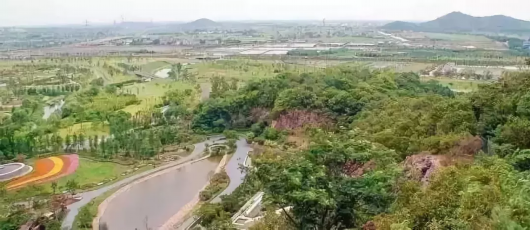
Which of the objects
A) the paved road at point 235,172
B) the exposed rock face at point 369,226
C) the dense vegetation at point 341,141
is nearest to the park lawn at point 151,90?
the dense vegetation at point 341,141

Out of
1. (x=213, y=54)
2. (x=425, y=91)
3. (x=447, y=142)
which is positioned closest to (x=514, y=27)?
(x=213, y=54)

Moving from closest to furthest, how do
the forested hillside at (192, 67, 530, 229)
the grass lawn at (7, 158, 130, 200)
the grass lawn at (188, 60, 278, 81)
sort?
the forested hillside at (192, 67, 530, 229) < the grass lawn at (7, 158, 130, 200) < the grass lawn at (188, 60, 278, 81)

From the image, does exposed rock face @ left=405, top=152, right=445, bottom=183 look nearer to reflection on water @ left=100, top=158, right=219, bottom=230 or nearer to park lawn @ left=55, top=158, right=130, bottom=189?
reflection on water @ left=100, top=158, right=219, bottom=230

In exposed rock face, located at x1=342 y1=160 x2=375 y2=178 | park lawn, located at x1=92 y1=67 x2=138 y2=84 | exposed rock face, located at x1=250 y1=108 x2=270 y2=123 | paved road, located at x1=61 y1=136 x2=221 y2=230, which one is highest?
exposed rock face, located at x1=342 y1=160 x2=375 y2=178

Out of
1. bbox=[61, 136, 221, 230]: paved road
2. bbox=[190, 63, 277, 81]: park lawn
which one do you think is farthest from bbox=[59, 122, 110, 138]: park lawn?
bbox=[190, 63, 277, 81]: park lawn

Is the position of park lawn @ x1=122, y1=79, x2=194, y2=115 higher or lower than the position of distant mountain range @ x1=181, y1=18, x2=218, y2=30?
lower

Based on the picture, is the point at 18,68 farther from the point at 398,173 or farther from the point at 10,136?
the point at 398,173
